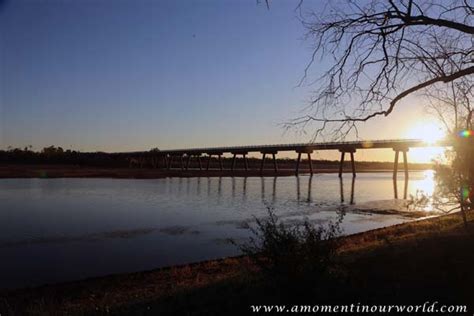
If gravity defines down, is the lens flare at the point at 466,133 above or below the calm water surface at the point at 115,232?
above

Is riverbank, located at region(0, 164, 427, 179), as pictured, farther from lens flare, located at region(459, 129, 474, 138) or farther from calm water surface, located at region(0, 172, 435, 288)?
lens flare, located at region(459, 129, 474, 138)

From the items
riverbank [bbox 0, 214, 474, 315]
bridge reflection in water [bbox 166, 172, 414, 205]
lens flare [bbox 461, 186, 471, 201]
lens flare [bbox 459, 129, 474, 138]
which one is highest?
lens flare [bbox 459, 129, 474, 138]

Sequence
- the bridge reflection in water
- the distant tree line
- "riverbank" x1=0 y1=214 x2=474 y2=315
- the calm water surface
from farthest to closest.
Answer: the distant tree line, the bridge reflection in water, the calm water surface, "riverbank" x1=0 y1=214 x2=474 y2=315

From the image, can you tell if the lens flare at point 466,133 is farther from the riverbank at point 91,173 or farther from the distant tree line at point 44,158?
the distant tree line at point 44,158

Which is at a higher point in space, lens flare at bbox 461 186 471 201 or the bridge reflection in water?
lens flare at bbox 461 186 471 201

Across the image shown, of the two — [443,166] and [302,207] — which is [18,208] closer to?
[302,207]

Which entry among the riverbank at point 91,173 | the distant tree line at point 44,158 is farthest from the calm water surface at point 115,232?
the distant tree line at point 44,158

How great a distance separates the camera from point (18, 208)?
1126 inches

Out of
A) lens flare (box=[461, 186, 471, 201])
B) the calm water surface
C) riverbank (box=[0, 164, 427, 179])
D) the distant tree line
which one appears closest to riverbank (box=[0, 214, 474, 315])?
lens flare (box=[461, 186, 471, 201])

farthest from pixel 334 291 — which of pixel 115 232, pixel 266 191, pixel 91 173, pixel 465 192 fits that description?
pixel 91 173

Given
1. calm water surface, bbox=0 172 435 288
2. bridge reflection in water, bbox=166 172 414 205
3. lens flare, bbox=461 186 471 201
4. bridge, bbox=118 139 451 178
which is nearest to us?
lens flare, bbox=461 186 471 201

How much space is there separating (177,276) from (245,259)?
96.9 inches

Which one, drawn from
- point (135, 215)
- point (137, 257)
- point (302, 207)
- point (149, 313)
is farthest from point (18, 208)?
point (149, 313)

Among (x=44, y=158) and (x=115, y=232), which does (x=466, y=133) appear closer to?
(x=115, y=232)
